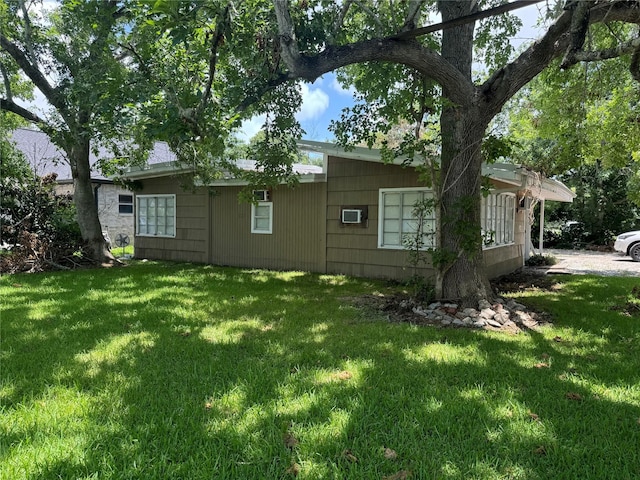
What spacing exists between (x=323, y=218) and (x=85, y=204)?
605cm

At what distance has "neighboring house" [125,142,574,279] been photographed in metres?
8.59

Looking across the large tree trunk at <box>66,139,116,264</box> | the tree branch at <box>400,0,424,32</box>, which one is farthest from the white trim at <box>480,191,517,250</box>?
the large tree trunk at <box>66,139,116,264</box>

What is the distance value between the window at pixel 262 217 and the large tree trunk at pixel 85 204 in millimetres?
3809

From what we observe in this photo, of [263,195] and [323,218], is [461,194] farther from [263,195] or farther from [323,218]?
[263,195]

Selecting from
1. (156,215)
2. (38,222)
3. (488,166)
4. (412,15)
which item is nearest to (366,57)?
(412,15)

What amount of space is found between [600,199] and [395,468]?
20.0m

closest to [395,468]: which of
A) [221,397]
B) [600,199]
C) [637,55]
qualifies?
[221,397]

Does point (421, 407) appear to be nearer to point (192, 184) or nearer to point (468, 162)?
point (468, 162)

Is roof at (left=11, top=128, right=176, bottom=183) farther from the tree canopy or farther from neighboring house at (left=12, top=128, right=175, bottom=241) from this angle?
the tree canopy

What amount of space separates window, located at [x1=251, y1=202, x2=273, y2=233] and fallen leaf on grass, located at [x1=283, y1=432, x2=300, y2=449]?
319 inches

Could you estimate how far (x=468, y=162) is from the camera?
5.84 metres

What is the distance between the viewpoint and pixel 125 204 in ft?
56.9

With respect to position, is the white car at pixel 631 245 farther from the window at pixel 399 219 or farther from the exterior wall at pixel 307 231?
the window at pixel 399 219

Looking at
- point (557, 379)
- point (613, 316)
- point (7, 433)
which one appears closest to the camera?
point (7, 433)
